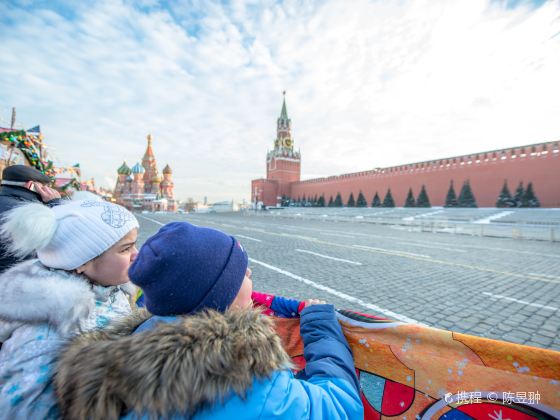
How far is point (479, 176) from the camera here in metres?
28.8

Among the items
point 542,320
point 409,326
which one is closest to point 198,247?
point 409,326

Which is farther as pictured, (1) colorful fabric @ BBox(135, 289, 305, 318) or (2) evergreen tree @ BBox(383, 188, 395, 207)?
(2) evergreen tree @ BBox(383, 188, 395, 207)

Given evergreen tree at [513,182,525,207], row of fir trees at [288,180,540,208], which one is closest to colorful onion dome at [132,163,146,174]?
row of fir trees at [288,180,540,208]

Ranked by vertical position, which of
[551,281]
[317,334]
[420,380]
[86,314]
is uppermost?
[86,314]

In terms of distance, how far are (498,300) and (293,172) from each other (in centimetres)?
6506

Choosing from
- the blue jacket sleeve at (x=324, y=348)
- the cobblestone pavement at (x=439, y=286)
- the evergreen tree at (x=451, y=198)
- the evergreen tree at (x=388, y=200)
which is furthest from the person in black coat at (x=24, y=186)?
the evergreen tree at (x=388, y=200)

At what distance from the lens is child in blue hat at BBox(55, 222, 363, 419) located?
643mm

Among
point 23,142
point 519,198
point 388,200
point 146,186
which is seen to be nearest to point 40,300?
point 23,142

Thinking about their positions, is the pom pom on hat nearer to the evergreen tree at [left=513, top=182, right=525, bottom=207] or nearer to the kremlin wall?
the evergreen tree at [left=513, top=182, right=525, bottom=207]

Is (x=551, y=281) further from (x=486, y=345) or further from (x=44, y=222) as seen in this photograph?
(x=44, y=222)

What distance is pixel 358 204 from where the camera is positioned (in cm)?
4181

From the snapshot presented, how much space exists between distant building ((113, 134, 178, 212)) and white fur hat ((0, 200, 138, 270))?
57098 mm

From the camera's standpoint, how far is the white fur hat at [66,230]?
106 cm

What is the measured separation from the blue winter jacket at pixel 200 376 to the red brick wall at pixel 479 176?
3309cm
